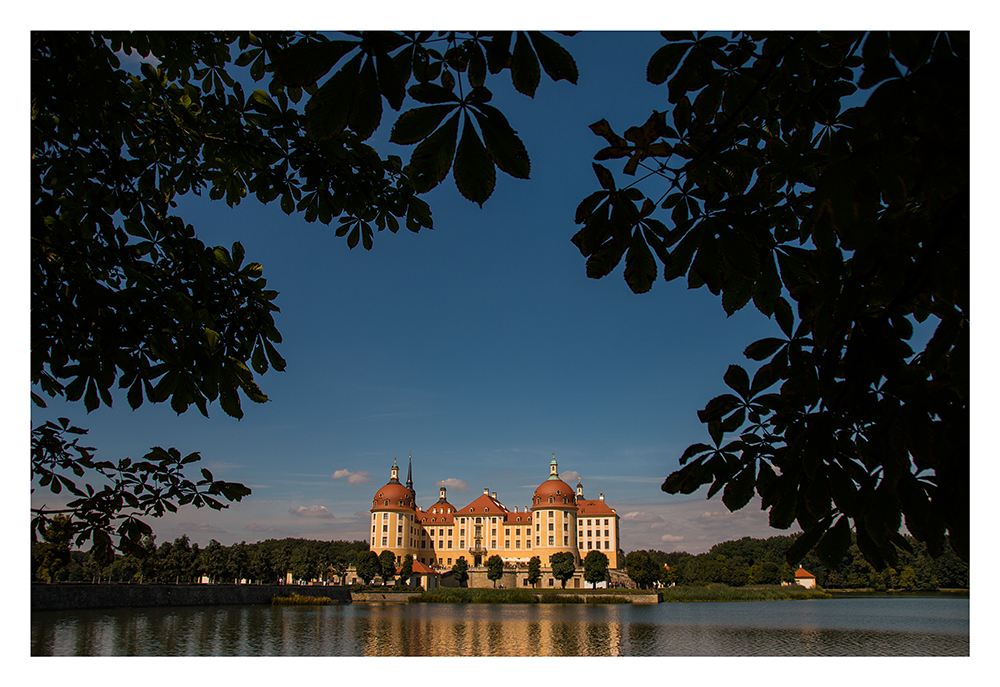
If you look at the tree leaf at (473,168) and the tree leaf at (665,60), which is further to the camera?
the tree leaf at (665,60)

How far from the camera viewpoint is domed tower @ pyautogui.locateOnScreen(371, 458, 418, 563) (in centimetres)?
5772

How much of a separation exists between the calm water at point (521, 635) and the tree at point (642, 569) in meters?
25.7

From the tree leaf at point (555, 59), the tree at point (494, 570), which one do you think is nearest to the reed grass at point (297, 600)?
the tree at point (494, 570)

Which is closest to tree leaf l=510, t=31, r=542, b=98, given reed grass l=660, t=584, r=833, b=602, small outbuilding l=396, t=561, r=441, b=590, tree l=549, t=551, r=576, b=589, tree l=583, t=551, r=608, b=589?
reed grass l=660, t=584, r=833, b=602

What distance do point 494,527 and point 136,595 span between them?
2229 inches

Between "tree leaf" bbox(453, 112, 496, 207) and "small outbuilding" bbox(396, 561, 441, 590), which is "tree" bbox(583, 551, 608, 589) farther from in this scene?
"tree leaf" bbox(453, 112, 496, 207)

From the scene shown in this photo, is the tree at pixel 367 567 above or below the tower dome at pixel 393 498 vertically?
below

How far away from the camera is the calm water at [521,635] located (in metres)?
4.81

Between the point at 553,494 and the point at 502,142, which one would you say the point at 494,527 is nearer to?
the point at 553,494

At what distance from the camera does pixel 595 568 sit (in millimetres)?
47438

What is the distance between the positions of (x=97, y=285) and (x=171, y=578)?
10.7 m

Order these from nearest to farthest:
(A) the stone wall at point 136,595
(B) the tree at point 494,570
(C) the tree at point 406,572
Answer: (A) the stone wall at point 136,595, (C) the tree at point 406,572, (B) the tree at point 494,570

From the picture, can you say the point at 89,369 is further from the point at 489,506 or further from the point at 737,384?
the point at 489,506

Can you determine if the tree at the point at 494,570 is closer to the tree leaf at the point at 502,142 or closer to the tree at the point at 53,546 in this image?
the tree at the point at 53,546
